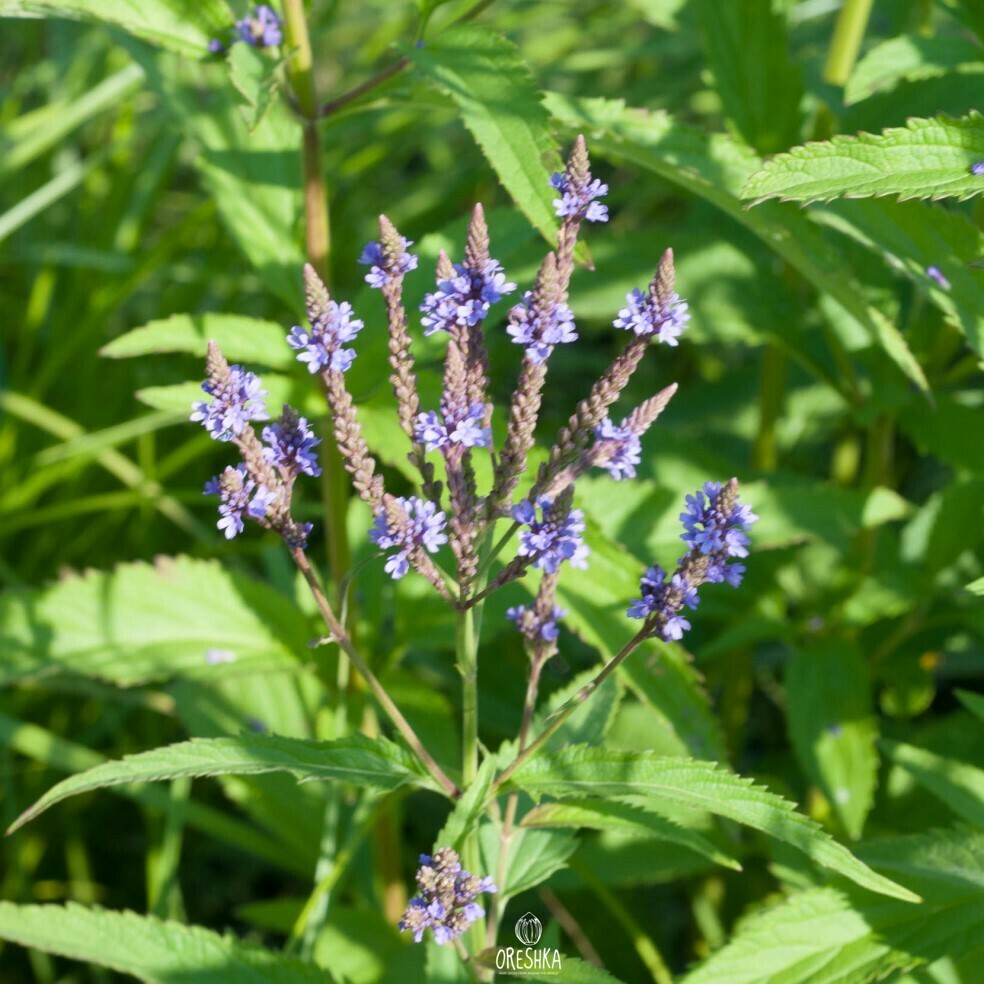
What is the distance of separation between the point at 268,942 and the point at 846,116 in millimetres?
2697

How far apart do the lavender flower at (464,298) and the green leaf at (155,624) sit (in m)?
1.00

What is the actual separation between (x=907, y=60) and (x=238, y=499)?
163cm

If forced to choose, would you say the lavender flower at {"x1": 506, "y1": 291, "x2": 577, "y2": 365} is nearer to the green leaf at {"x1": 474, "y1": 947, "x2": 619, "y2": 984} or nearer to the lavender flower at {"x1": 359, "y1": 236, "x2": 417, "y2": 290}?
the lavender flower at {"x1": 359, "y1": 236, "x2": 417, "y2": 290}

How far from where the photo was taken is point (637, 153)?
188 cm

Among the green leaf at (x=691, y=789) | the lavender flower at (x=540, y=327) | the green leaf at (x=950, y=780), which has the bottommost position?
the green leaf at (x=950, y=780)

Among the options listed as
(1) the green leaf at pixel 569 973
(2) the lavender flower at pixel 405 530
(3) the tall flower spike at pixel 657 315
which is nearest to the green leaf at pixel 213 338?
(2) the lavender flower at pixel 405 530

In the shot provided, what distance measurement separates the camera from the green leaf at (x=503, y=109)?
1651mm

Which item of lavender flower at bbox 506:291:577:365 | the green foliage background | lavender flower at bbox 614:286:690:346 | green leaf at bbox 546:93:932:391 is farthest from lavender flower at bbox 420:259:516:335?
green leaf at bbox 546:93:932:391

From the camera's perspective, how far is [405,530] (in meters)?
1.37

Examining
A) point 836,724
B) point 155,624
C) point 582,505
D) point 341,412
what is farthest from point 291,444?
point 836,724

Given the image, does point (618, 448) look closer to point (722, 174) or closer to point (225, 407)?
point (225, 407)

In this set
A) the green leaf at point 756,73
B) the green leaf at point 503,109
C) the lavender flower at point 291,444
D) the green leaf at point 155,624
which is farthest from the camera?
the green leaf at point 756,73

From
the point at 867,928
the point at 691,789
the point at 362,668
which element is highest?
the point at 362,668

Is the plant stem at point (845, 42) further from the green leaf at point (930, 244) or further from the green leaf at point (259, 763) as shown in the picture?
the green leaf at point (259, 763)
